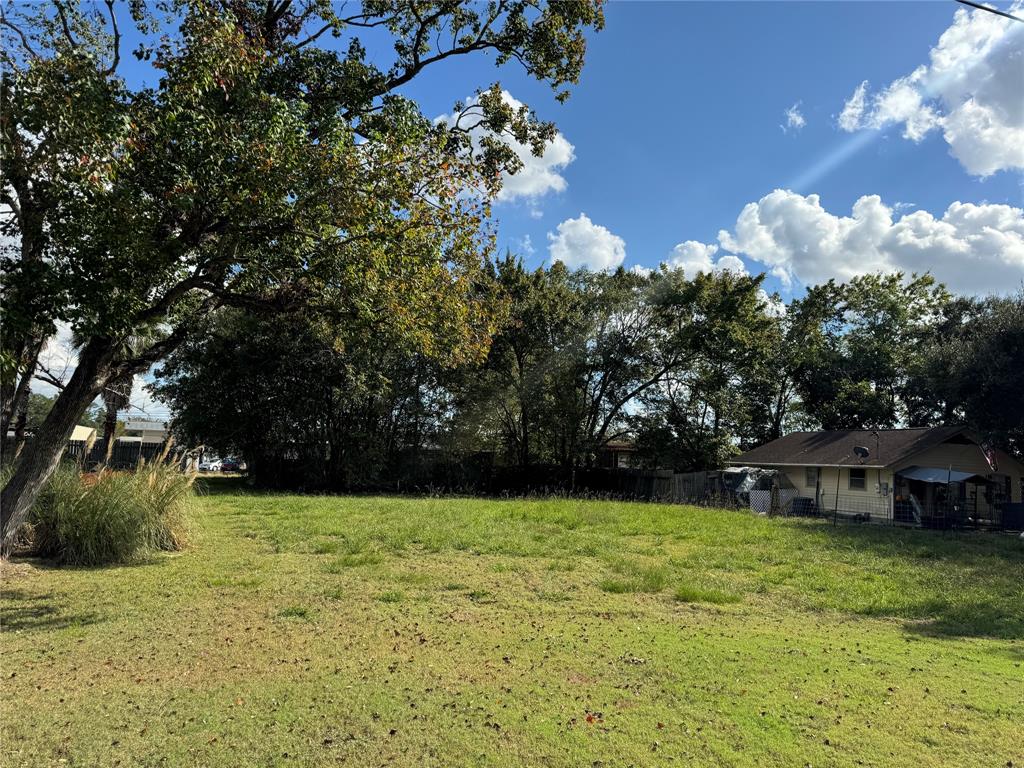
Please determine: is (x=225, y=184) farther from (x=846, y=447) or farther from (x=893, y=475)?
(x=846, y=447)

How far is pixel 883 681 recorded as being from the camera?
4375 millimetres

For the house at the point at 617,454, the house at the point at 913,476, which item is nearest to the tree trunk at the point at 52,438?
the house at the point at 913,476

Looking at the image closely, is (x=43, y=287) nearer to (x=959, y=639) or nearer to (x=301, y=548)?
(x=301, y=548)

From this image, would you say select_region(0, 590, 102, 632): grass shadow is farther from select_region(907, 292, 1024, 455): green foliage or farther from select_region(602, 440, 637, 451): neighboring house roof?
select_region(602, 440, 637, 451): neighboring house roof

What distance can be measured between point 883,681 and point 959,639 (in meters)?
2.50

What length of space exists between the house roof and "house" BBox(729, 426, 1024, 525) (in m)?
0.04

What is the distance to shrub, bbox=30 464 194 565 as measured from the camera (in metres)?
8.07


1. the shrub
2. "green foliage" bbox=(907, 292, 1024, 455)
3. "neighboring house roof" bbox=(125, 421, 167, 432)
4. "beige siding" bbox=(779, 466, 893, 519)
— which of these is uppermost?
"green foliage" bbox=(907, 292, 1024, 455)

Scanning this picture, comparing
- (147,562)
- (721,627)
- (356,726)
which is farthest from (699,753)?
(147,562)

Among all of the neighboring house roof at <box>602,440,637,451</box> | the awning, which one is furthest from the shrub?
the neighboring house roof at <box>602,440,637,451</box>

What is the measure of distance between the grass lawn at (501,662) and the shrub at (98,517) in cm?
41

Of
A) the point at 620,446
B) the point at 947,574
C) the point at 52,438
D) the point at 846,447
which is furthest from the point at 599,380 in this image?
the point at 52,438

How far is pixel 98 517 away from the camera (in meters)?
8.13

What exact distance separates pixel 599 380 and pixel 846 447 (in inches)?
459
